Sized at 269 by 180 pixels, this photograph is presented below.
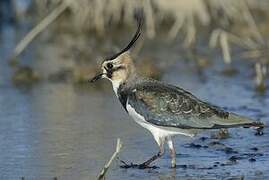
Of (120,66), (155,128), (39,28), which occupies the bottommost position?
(155,128)

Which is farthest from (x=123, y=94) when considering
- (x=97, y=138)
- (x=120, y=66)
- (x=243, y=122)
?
(x=243, y=122)

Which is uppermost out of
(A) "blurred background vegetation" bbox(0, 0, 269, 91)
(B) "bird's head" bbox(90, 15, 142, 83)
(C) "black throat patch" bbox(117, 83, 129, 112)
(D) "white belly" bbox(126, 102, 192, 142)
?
(B) "bird's head" bbox(90, 15, 142, 83)

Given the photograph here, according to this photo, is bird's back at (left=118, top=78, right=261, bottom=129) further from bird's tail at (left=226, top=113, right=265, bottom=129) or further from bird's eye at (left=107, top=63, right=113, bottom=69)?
bird's eye at (left=107, top=63, right=113, bottom=69)

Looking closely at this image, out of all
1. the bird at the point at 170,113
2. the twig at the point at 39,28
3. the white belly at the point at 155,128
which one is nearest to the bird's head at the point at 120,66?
the bird at the point at 170,113

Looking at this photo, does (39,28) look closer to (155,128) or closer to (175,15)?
(175,15)

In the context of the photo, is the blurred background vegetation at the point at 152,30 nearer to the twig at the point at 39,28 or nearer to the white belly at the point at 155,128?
the twig at the point at 39,28

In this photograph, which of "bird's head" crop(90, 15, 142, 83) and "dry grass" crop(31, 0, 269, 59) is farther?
"dry grass" crop(31, 0, 269, 59)

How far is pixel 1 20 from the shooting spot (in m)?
18.3

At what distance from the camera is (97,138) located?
8.75 meters

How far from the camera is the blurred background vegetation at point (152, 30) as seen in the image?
45.0ft

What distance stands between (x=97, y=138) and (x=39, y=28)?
5078 mm

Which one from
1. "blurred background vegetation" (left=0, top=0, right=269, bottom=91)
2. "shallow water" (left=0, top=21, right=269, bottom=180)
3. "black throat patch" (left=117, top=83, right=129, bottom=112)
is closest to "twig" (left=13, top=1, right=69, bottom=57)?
"blurred background vegetation" (left=0, top=0, right=269, bottom=91)

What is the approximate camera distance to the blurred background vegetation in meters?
13.7

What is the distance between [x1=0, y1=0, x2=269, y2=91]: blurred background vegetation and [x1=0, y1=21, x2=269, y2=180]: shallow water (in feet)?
4.21
